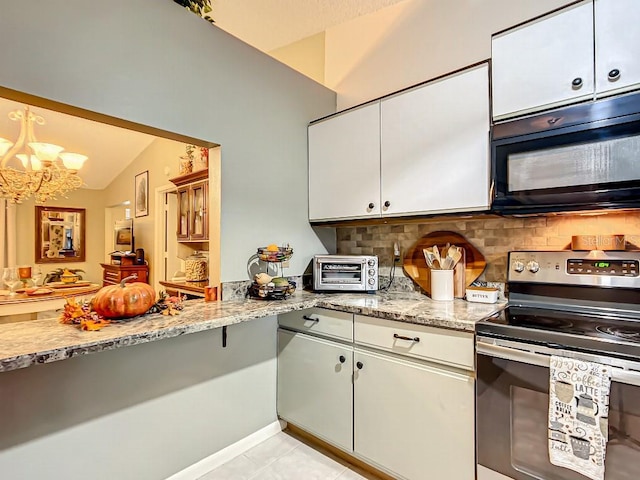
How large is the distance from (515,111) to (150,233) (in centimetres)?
474

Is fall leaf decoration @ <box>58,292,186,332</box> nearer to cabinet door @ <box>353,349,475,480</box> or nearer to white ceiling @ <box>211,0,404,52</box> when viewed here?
cabinet door @ <box>353,349,475,480</box>

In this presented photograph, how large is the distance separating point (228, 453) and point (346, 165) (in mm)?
1874

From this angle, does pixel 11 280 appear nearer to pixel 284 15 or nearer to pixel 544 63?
pixel 284 15

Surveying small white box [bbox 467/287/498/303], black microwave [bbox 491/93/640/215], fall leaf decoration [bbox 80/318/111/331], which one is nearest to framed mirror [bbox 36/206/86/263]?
fall leaf decoration [bbox 80/318/111/331]

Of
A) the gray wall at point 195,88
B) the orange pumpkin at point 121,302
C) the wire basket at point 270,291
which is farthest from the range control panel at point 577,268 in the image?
the orange pumpkin at point 121,302

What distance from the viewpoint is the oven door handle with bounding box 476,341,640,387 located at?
1038 millimetres

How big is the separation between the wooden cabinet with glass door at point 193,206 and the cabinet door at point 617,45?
299 centimetres

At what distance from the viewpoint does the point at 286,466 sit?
1.87 m

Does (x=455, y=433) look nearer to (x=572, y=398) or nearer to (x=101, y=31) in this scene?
(x=572, y=398)

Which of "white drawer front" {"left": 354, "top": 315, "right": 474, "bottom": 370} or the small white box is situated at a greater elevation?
the small white box

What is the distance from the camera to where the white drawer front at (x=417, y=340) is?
142 centimetres

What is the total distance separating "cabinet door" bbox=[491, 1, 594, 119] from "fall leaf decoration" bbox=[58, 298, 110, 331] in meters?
1.96

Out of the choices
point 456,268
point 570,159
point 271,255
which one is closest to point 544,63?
point 570,159

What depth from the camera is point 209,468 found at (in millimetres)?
1824
